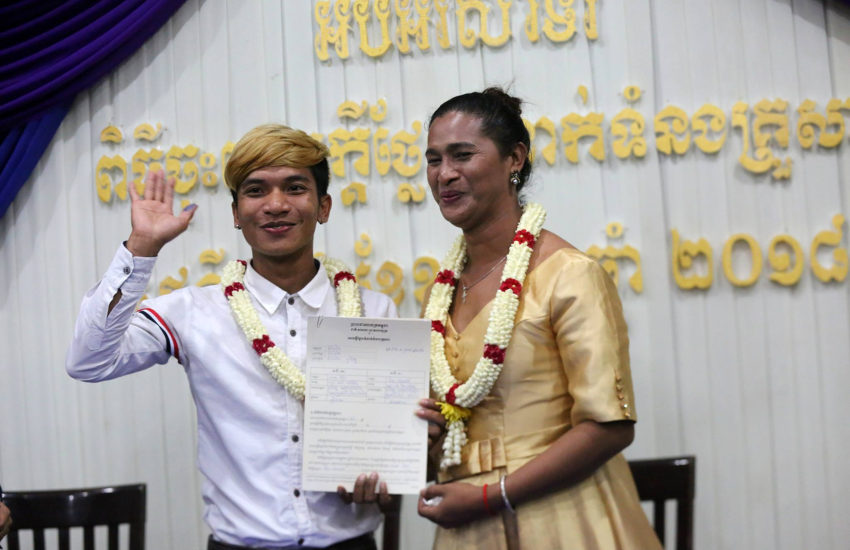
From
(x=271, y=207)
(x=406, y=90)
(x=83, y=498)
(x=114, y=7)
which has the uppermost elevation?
(x=114, y=7)

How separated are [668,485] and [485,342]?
0.94m

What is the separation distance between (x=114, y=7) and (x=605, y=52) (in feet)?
5.46

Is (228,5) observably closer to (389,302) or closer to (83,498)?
(389,302)

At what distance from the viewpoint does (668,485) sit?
237 cm

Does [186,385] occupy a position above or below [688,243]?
below

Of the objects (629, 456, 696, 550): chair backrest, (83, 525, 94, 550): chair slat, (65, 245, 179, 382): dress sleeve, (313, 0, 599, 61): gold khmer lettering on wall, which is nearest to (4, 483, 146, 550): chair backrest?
(83, 525, 94, 550): chair slat

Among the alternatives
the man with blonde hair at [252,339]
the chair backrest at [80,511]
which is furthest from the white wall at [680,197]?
the chair backrest at [80,511]

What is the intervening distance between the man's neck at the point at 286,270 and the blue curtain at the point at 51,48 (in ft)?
4.01

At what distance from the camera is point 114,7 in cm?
282

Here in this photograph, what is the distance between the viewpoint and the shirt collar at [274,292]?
6.80 ft

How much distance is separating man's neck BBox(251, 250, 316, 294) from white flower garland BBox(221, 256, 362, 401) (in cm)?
7

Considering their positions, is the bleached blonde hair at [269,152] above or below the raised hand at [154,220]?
above

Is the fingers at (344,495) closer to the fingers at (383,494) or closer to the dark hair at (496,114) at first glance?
the fingers at (383,494)

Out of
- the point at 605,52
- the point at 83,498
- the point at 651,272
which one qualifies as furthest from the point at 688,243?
the point at 83,498
